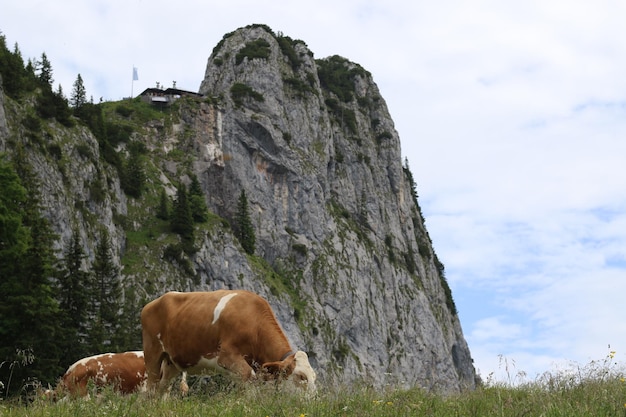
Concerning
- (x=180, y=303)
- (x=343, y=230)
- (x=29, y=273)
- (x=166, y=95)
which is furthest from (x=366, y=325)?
(x=180, y=303)

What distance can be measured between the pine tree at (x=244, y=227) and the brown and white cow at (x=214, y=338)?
9972 cm

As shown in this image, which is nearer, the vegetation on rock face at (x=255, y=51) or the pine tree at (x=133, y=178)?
the pine tree at (x=133, y=178)

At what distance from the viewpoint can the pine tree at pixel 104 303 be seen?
2016 inches

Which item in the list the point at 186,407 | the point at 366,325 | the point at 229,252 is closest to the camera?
the point at 186,407

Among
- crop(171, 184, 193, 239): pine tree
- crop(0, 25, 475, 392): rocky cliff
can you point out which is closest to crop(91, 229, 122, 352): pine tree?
crop(0, 25, 475, 392): rocky cliff

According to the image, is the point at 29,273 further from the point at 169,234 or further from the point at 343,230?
the point at 343,230

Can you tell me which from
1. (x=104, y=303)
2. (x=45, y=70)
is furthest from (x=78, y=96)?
(x=104, y=303)

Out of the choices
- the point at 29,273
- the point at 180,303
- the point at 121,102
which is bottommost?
the point at 180,303

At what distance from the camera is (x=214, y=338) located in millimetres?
13609

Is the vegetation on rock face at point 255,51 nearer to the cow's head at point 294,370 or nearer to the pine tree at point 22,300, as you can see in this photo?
the pine tree at point 22,300

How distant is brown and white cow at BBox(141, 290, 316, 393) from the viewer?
1335cm

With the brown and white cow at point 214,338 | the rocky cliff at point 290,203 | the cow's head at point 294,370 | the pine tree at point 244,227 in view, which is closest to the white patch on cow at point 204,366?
the brown and white cow at point 214,338

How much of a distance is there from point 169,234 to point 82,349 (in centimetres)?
5095

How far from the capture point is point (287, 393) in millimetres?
9273
